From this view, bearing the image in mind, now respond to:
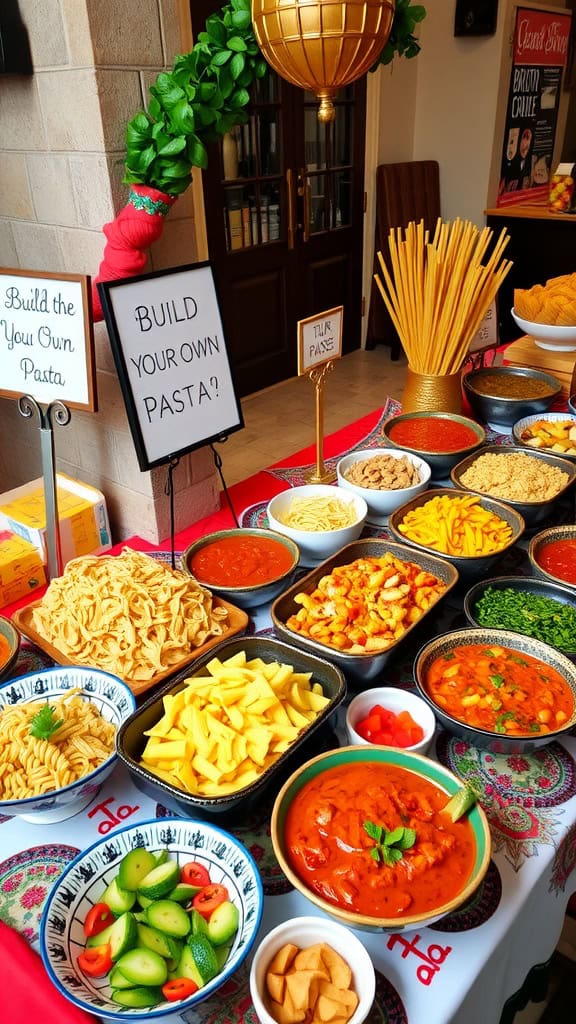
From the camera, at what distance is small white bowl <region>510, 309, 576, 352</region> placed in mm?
2109

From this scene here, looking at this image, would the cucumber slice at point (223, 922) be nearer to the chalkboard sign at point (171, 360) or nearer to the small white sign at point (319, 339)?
the chalkboard sign at point (171, 360)

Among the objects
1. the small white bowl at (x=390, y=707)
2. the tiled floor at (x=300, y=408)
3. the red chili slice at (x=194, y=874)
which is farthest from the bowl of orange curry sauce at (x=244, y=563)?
the tiled floor at (x=300, y=408)

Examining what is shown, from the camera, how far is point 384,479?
1.58 metres

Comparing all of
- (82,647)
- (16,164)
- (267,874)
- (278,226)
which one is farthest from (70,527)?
(278,226)

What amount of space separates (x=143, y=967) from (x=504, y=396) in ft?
5.42

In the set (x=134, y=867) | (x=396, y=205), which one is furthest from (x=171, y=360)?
(x=396, y=205)

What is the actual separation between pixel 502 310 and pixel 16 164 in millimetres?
4148

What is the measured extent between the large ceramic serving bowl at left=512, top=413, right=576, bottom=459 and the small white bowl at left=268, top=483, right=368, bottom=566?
0.47 metres

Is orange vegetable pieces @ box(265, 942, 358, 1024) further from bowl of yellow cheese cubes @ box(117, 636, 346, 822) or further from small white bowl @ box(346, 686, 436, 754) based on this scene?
small white bowl @ box(346, 686, 436, 754)

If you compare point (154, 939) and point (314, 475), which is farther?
point (314, 475)

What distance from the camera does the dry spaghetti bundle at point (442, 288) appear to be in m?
1.73

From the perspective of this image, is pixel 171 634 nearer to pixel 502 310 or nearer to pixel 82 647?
pixel 82 647

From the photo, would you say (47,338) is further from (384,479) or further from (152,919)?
(152,919)

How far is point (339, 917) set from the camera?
29.2 inches
